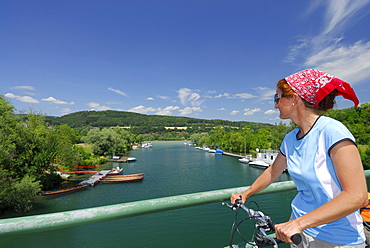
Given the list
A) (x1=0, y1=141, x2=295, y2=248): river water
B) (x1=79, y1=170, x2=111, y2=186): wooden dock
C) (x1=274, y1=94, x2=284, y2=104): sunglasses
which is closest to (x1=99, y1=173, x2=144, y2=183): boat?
(x1=79, y1=170, x2=111, y2=186): wooden dock

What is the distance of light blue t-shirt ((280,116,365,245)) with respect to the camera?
836mm

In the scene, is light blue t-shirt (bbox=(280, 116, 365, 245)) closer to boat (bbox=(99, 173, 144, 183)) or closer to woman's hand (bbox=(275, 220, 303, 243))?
woman's hand (bbox=(275, 220, 303, 243))

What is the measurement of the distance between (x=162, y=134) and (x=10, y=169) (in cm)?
11630

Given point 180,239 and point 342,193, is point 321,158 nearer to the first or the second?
point 342,193

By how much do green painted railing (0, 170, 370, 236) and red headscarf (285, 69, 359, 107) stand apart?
71 cm

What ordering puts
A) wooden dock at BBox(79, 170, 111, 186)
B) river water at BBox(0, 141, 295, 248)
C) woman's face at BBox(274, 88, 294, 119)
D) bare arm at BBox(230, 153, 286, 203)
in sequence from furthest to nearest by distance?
1. wooden dock at BBox(79, 170, 111, 186)
2. river water at BBox(0, 141, 295, 248)
3. bare arm at BBox(230, 153, 286, 203)
4. woman's face at BBox(274, 88, 294, 119)

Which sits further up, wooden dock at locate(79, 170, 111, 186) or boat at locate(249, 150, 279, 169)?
boat at locate(249, 150, 279, 169)

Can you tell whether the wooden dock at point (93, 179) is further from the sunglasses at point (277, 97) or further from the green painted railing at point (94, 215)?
the sunglasses at point (277, 97)

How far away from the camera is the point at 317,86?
36.8 inches

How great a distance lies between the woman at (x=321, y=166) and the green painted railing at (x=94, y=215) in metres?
0.46

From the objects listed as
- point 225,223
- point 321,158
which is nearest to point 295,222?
point 321,158

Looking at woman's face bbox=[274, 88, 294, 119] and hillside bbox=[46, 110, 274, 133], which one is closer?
woman's face bbox=[274, 88, 294, 119]

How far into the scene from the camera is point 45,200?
18688 millimetres

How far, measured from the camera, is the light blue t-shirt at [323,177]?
84cm
